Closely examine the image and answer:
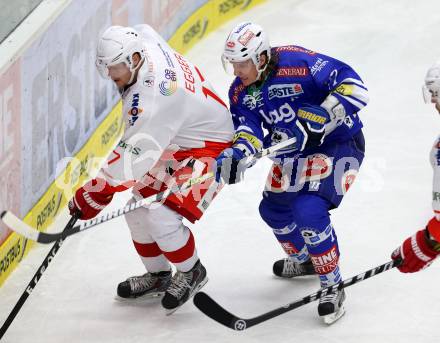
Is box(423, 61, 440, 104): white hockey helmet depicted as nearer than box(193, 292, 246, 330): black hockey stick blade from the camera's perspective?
Yes

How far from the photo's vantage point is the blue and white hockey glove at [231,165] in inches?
184

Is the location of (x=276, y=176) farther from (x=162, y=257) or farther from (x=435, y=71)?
(x=435, y=71)

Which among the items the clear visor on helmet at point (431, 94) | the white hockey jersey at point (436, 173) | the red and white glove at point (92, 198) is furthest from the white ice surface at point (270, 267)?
the clear visor on helmet at point (431, 94)

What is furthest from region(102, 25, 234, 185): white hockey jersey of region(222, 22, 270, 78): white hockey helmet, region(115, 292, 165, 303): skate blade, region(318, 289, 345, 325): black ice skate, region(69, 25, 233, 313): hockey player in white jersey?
region(318, 289, 345, 325): black ice skate

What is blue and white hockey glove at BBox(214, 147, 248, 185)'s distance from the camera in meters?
4.67

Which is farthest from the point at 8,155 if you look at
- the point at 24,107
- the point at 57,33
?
the point at 57,33

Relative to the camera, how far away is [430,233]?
419 cm

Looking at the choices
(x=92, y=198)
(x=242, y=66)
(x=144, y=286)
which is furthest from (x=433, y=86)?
(x=144, y=286)

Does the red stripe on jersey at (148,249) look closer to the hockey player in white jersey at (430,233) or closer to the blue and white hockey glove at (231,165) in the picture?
the blue and white hockey glove at (231,165)

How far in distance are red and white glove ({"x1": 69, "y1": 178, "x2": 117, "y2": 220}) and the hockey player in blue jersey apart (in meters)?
0.48

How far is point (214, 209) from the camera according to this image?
5789 millimetres

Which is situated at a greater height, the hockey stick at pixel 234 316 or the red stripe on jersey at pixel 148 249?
the red stripe on jersey at pixel 148 249

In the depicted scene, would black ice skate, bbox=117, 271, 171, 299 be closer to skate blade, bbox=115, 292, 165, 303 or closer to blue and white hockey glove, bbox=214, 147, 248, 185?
skate blade, bbox=115, 292, 165, 303

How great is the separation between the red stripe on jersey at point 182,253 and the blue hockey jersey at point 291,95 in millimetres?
465
